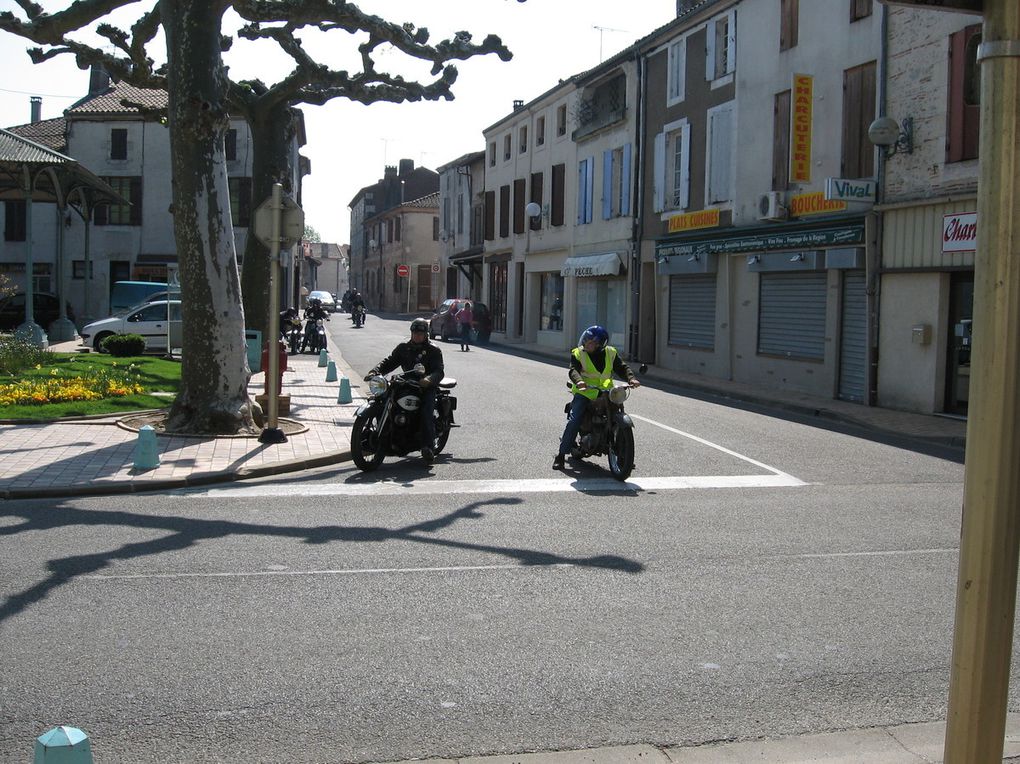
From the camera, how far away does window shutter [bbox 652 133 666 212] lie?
26719 millimetres

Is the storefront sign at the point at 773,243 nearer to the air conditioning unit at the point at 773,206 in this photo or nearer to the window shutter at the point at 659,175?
the air conditioning unit at the point at 773,206

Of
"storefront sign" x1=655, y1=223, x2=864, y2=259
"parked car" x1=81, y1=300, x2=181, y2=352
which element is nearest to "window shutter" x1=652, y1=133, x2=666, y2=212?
"storefront sign" x1=655, y1=223, x2=864, y2=259

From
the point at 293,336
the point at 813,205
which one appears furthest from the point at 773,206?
the point at 293,336

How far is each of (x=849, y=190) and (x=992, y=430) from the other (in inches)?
620

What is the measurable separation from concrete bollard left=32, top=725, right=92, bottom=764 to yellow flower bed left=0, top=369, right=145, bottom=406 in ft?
39.7

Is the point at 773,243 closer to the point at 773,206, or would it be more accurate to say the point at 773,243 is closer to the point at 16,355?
the point at 773,206

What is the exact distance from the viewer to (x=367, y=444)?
1036 centimetres

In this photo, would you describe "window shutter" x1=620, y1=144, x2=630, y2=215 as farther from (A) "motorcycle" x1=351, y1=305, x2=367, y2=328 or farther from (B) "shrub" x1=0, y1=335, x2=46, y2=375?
(A) "motorcycle" x1=351, y1=305, x2=367, y2=328

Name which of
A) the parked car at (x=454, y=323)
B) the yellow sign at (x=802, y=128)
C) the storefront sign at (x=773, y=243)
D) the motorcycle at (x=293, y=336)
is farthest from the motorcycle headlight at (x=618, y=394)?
the parked car at (x=454, y=323)

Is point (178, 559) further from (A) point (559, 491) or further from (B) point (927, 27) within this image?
(B) point (927, 27)

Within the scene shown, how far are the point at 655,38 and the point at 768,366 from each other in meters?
10.2

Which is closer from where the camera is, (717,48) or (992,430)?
(992,430)

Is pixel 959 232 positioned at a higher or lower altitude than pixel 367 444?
higher

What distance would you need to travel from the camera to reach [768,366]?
21.5 m
